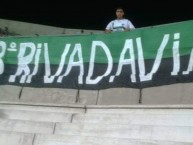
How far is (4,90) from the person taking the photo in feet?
28.6

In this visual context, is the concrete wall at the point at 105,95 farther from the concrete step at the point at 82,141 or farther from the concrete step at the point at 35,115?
the concrete step at the point at 82,141

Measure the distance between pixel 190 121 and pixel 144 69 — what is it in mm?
1551

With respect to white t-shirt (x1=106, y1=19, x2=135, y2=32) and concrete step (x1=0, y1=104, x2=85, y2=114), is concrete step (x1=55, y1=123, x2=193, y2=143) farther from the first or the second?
white t-shirt (x1=106, y1=19, x2=135, y2=32)

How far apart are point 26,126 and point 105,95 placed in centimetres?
155

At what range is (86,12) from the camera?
1427 centimetres

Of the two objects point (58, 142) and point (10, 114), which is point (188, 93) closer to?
point (58, 142)

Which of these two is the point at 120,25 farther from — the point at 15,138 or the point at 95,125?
the point at 15,138

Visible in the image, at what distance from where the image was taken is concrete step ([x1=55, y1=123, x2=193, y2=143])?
5820 mm

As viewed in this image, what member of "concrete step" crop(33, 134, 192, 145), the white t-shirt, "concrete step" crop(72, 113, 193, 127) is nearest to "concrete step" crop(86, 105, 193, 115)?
"concrete step" crop(72, 113, 193, 127)

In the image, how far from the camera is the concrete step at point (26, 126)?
23.2 ft

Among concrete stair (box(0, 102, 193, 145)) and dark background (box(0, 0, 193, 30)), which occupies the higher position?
dark background (box(0, 0, 193, 30))

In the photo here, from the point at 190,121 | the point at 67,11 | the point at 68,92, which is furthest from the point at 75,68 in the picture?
the point at 67,11

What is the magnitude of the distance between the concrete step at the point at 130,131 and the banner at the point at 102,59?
1.05 meters

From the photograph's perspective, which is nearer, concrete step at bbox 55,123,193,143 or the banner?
concrete step at bbox 55,123,193,143
